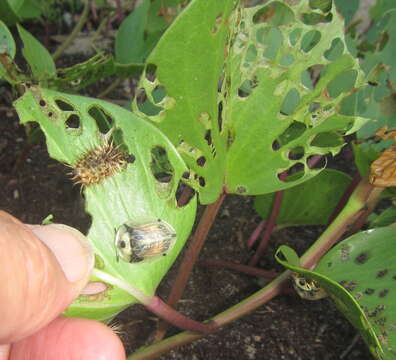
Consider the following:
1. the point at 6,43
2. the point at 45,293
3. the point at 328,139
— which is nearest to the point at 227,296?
the point at 328,139

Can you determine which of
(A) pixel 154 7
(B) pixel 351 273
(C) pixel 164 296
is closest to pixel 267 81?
(B) pixel 351 273

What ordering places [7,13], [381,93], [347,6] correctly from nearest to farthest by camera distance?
[381,93] < [7,13] < [347,6]

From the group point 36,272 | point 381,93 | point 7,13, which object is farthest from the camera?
point 7,13

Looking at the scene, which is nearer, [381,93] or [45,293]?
[45,293]

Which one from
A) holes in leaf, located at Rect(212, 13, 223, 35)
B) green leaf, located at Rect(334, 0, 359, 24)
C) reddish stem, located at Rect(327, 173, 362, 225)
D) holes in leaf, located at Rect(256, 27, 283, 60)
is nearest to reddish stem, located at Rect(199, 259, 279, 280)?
reddish stem, located at Rect(327, 173, 362, 225)

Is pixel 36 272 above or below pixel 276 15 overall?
below

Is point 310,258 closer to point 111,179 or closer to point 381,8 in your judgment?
point 111,179

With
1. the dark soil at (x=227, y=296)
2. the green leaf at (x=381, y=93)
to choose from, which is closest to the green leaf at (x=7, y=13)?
the dark soil at (x=227, y=296)
